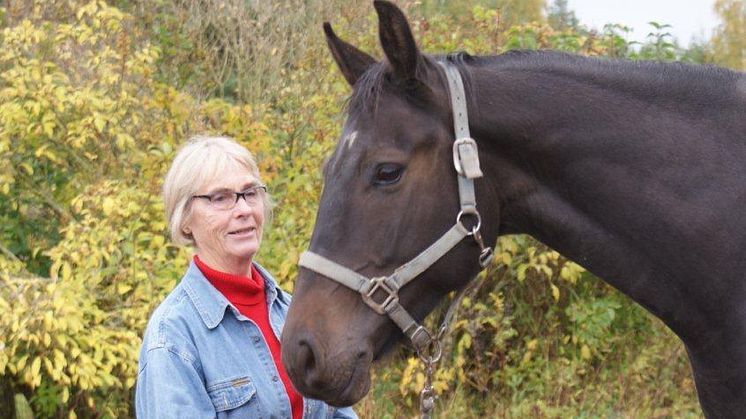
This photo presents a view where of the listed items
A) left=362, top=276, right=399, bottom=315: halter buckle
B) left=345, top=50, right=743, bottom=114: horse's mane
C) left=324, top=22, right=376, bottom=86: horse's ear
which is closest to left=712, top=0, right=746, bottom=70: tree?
left=345, top=50, right=743, bottom=114: horse's mane

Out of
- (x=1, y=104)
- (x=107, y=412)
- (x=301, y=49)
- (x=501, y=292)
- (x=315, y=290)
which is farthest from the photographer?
(x=301, y=49)

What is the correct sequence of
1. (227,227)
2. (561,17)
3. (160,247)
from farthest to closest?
(561,17), (160,247), (227,227)

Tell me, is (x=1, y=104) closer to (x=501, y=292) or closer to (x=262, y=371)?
(x=501, y=292)

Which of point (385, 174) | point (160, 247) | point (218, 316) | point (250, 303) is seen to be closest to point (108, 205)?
point (160, 247)

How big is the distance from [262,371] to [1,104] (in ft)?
13.1

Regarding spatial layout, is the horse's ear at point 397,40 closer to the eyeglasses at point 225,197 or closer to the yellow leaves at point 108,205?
the eyeglasses at point 225,197

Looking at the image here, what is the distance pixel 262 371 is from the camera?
2.81 m

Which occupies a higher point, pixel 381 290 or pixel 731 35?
pixel 381 290

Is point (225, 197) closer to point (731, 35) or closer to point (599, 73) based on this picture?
point (599, 73)

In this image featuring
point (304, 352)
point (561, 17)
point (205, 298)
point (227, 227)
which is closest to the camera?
point (304, 352)

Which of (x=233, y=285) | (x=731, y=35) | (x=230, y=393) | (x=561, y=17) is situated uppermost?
(x=233, y=285)

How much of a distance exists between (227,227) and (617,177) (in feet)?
3.82

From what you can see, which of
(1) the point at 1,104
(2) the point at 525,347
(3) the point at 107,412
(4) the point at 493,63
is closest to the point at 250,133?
(1) the point at 1,104

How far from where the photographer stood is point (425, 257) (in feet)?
8.87
